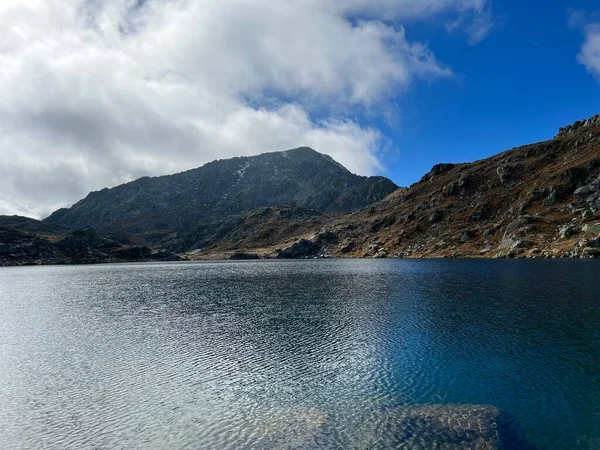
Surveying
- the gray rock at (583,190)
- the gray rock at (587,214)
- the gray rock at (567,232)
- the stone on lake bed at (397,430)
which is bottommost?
the stone on lake bed at (397,430)

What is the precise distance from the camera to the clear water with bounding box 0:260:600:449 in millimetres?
27422

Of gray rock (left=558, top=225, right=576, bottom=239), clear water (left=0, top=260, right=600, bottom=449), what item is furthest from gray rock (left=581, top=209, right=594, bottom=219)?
clear water (left=0, top=260, right=600, bottom=449)

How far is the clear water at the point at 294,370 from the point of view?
2742 centimetres

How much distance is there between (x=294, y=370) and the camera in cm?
3994

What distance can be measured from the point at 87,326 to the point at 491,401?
6432cm

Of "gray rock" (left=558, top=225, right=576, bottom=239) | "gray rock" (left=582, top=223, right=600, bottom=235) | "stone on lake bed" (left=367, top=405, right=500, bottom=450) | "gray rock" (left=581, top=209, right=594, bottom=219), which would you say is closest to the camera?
"stone on lake bed" (left=367, top=405, right=500, bottom=450)

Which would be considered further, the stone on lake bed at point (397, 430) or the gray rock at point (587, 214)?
the gray rock at point (587, 214)

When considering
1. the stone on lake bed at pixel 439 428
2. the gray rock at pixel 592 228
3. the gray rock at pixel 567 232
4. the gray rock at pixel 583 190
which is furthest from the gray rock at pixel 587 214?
the stone on lake bed at pixel 439 428

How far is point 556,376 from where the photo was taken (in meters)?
35.3

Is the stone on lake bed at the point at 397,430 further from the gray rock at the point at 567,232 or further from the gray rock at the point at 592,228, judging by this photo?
the gray rock at the point at 567,232

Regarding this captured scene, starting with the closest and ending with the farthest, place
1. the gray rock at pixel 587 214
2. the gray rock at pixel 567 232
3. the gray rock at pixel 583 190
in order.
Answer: the gray rock at pixel 567 232 → the gray rock at pixel 587 214 → the gray rock at pixel 583 190

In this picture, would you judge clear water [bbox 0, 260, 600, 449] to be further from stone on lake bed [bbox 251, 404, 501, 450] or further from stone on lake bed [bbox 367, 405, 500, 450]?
stone on lake bed [bbox 367, 405, 500, 450]

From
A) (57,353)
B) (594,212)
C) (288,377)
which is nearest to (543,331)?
(288,377)

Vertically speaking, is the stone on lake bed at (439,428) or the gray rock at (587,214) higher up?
the gray rock at (587,214)
